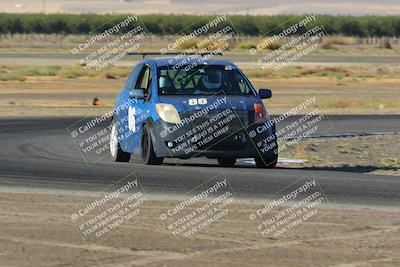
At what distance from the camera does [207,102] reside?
16641 millimetres

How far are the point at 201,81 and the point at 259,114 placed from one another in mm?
1102

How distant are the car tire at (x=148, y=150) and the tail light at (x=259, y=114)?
1513mm

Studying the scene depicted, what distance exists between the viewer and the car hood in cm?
1662

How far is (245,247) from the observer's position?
32.6 ft

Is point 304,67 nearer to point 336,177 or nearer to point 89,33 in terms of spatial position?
point 336,177

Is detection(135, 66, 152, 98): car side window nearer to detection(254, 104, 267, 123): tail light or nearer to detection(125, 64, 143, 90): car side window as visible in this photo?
detection(125, 64, 143, 90): car side window

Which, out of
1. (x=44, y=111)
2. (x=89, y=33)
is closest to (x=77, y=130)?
(x=44, y=111)

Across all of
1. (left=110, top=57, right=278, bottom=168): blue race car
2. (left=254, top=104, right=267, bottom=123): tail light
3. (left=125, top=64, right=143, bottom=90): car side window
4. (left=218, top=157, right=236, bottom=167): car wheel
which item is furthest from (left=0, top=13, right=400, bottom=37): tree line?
(left=254, top=104, right=267, bottom=123): tail light

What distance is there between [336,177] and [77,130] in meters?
11.6

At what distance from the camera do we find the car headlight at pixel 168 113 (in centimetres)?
1659

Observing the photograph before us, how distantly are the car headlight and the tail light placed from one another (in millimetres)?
1117

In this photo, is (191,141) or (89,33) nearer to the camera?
(191,141)

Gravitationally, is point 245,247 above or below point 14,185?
above

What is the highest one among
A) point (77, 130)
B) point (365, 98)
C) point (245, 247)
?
point (245, 247)
